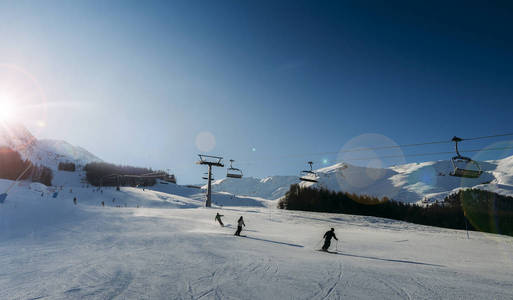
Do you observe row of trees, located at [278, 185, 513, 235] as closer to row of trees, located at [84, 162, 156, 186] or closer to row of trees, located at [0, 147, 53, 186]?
row of trees, located at [84, 162, 156, 186]

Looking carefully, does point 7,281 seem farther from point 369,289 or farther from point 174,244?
point 369,289

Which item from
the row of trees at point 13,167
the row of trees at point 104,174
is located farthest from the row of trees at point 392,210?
the row of trees at point 13,167

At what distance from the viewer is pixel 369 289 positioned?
6738 mm

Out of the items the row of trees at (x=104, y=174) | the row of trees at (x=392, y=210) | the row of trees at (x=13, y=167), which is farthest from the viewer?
the row of trees at (x=104, y=174)

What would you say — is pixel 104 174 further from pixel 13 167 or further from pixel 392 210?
pixel 392 210

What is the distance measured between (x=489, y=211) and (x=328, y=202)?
179 ft

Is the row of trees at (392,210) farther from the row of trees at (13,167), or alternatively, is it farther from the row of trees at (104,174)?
the row of trees at (13,167)

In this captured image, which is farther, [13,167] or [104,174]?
[104,174]

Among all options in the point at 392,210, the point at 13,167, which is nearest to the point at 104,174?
the point at 13,167

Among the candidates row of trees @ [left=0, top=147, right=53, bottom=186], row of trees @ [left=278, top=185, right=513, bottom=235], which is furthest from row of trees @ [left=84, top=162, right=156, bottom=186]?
row of trees @ [left=278, top=185, right=513, bottom=235]

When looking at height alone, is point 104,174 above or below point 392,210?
above

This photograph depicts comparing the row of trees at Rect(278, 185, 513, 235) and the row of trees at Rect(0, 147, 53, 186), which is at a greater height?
the row of trees at Rect(0, 147, 53, 186)

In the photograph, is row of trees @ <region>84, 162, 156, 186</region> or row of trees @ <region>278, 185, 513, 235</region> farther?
row of trees @ <region>84, 162, 156, 186</region>

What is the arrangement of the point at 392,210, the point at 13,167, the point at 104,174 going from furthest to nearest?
1. the point at 104,174
2. the point at 13,167
3. the point at 392,210
